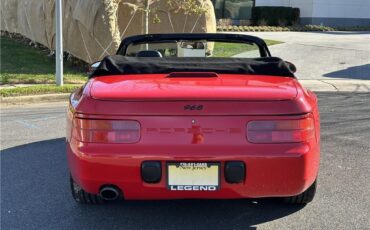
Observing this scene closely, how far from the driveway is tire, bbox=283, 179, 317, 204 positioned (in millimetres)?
8319

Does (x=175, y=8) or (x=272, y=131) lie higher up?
(x=175, y=8)

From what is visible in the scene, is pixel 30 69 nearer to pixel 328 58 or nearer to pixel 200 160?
pixel 328 58

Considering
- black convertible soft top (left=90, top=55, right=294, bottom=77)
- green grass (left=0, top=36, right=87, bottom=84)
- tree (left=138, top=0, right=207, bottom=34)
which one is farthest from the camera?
tree (left=138, top=0, right=207, bottom=34)

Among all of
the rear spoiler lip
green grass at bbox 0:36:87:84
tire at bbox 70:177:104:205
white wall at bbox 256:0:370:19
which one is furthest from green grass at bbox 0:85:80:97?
white wall at bbox 256:0:370:19

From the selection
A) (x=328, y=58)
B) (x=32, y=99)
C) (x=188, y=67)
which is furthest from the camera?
(x=328, y=58)

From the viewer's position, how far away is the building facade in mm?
29281

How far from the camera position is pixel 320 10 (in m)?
29.2

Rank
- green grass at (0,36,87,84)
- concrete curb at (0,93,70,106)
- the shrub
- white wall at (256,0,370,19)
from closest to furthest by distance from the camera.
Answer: concrete curb at (0,93,70,106), green grass at (0,36,87,84), the shrub, white wall at (256,0,370,19)

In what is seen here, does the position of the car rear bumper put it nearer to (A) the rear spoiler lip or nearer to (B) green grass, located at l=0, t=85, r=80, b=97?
(A) the rear spoiler lip

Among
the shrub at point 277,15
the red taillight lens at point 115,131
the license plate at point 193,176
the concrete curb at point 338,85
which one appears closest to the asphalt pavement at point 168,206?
the license plate at point 193,176

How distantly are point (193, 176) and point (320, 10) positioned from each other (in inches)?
1108

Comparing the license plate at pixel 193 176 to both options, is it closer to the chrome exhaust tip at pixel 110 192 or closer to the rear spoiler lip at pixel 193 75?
the chrome exhaust tip at pixel 110 192

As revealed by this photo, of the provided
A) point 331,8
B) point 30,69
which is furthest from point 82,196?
point 331,8

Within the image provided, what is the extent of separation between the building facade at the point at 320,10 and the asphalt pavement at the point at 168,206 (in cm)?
2488
